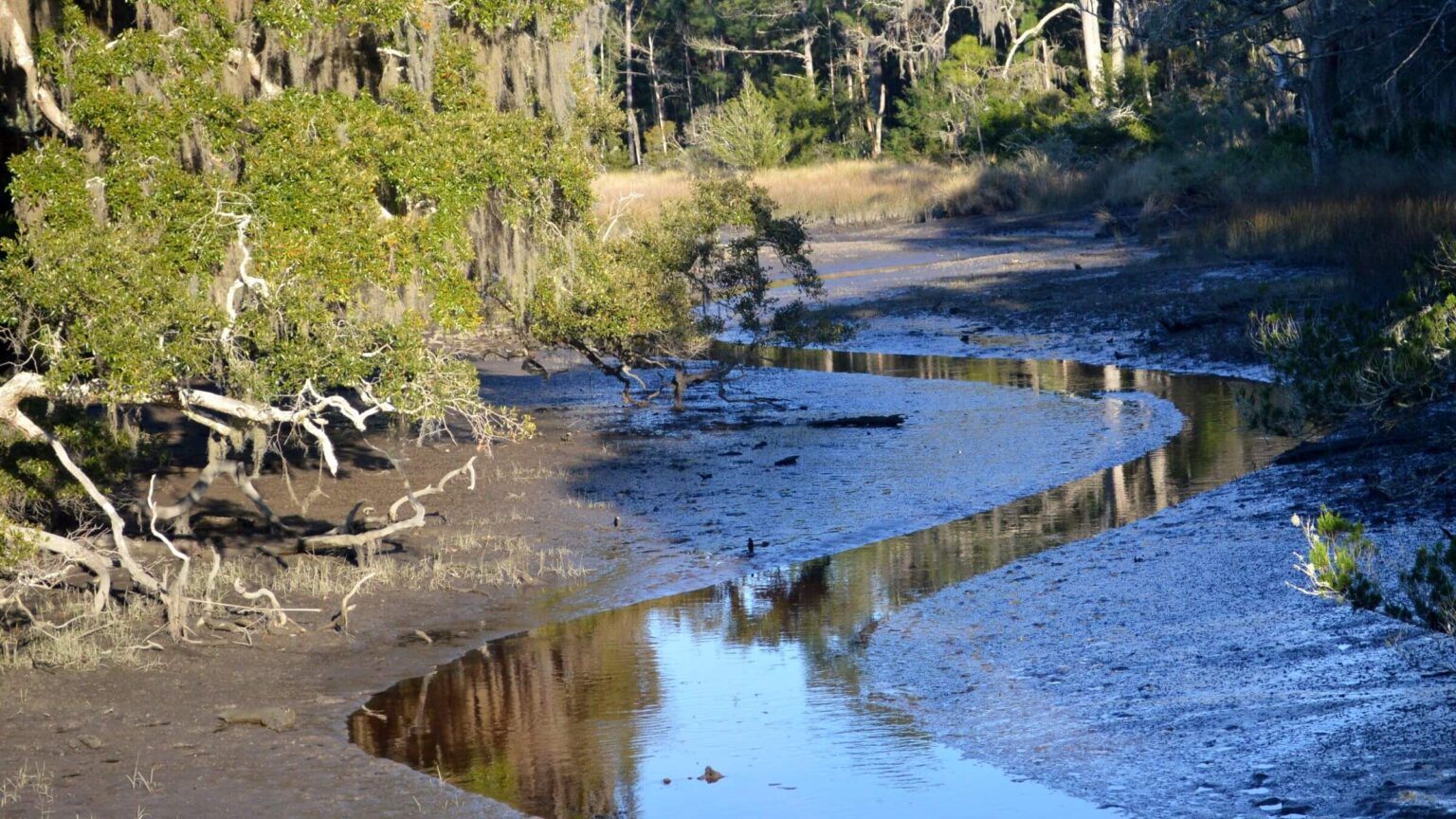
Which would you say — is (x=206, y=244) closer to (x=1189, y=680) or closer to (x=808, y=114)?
(x=1189, y=680)

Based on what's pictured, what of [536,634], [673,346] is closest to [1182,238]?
[673,346]

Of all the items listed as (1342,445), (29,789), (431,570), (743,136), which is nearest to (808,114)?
(743,136)

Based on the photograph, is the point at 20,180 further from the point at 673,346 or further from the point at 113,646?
the point at 673,346

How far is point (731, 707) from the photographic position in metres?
8.36

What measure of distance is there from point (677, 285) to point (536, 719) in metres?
10.3

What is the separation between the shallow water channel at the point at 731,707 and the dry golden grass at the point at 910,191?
2664 cm

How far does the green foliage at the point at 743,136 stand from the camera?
4866 cm

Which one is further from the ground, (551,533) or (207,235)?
(207,235)

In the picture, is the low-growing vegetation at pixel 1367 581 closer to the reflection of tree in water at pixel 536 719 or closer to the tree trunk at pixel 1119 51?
the reflection of tree in water at pixel 536 719

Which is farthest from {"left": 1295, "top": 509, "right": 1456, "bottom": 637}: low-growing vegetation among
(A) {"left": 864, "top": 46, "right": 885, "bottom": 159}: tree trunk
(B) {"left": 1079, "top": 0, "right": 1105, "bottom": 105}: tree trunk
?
(A) {"left": 864, "top": 46, "right": 885, "bottom": 159}: tree trunk

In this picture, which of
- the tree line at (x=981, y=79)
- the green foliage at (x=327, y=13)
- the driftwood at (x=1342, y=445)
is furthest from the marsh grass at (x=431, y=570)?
the tree line at (x=981, y=79)

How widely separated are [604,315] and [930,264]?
1804cm

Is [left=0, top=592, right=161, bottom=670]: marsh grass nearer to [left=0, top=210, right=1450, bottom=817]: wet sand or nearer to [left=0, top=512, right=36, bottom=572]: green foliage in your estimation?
[left=0, top=210, right=1450, bottom=817]: wet sand

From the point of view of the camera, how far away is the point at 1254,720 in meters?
7.03
